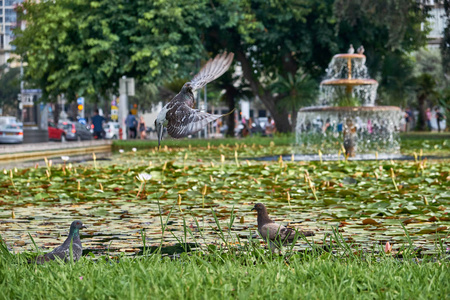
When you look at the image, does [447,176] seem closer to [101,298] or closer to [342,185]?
[342,185]

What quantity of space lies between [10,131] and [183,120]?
111ft

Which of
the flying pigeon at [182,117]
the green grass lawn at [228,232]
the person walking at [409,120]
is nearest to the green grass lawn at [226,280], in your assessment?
the green grass lawn at [228,232]

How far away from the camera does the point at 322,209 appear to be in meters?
7.75

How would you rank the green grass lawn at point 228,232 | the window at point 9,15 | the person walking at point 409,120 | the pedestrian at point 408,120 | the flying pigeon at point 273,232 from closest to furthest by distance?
the green grass lawn at point 228,232, the flying pigeon at point 273,232, the pedestrian at point 408,120, the person walking at point 409,120, the window at point 9,15

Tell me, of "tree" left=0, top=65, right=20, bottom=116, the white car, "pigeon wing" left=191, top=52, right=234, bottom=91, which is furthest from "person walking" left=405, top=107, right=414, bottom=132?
"pigeon wing" left=191, top=52, right=234, bottom=91

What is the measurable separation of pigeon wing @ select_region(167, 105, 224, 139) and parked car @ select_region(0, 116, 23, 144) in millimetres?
33597

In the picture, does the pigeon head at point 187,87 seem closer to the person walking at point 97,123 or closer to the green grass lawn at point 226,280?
the green grass lawn at point 226,280

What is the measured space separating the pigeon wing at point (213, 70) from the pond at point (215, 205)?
3.21 ft

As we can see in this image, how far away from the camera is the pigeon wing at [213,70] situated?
5.52 metres

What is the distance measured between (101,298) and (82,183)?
701 cm

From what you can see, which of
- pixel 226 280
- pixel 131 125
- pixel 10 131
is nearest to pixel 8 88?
pixel 10 131

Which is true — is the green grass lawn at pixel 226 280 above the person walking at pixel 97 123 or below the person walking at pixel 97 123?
below

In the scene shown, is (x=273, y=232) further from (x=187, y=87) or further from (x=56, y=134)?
(x=56, y=134)

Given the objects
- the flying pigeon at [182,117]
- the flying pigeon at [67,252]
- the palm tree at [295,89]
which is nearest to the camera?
the flying pigeon at [67,252]
